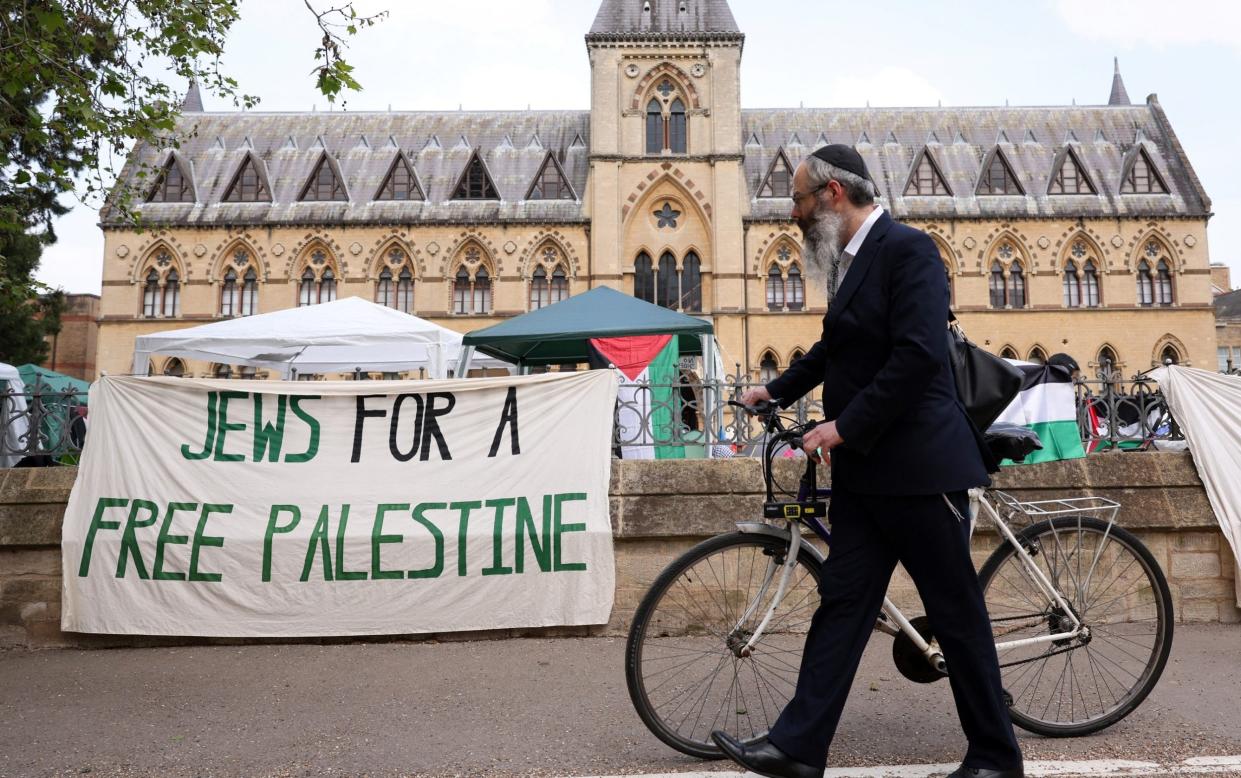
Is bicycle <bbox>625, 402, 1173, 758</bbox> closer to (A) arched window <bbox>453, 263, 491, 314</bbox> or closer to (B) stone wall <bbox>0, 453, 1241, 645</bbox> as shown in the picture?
(B) stone wall <bbox>0, 453, 1241, 645</bbox>

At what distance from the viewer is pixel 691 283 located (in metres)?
31.1

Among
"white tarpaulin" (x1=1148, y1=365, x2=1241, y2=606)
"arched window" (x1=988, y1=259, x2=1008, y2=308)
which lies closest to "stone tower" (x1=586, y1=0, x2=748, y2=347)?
"arched window" (x1=988, y1=259, x2=1008, y2=308)

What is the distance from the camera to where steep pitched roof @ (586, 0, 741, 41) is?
102ft

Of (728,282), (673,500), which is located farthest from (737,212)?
(673,500)

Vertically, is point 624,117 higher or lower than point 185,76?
higher

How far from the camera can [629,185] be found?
30.9 meters

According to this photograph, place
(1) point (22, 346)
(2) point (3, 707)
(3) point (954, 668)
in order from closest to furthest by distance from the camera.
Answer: (3) point (954, 668) → (2) point (3, 707) → (1) point (22, 346)

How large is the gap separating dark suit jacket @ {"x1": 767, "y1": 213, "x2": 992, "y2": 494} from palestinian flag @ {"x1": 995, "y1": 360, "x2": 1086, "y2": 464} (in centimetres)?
509

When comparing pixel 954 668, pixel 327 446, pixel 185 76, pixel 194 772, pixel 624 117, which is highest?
pixel 624 117

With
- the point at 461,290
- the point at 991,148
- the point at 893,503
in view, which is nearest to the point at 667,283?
the point at 461,290

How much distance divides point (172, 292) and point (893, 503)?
34.8m

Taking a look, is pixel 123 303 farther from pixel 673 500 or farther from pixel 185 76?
pixel 673 500

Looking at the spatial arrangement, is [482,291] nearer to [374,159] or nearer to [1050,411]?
[374,159]

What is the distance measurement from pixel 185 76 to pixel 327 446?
4701mm
